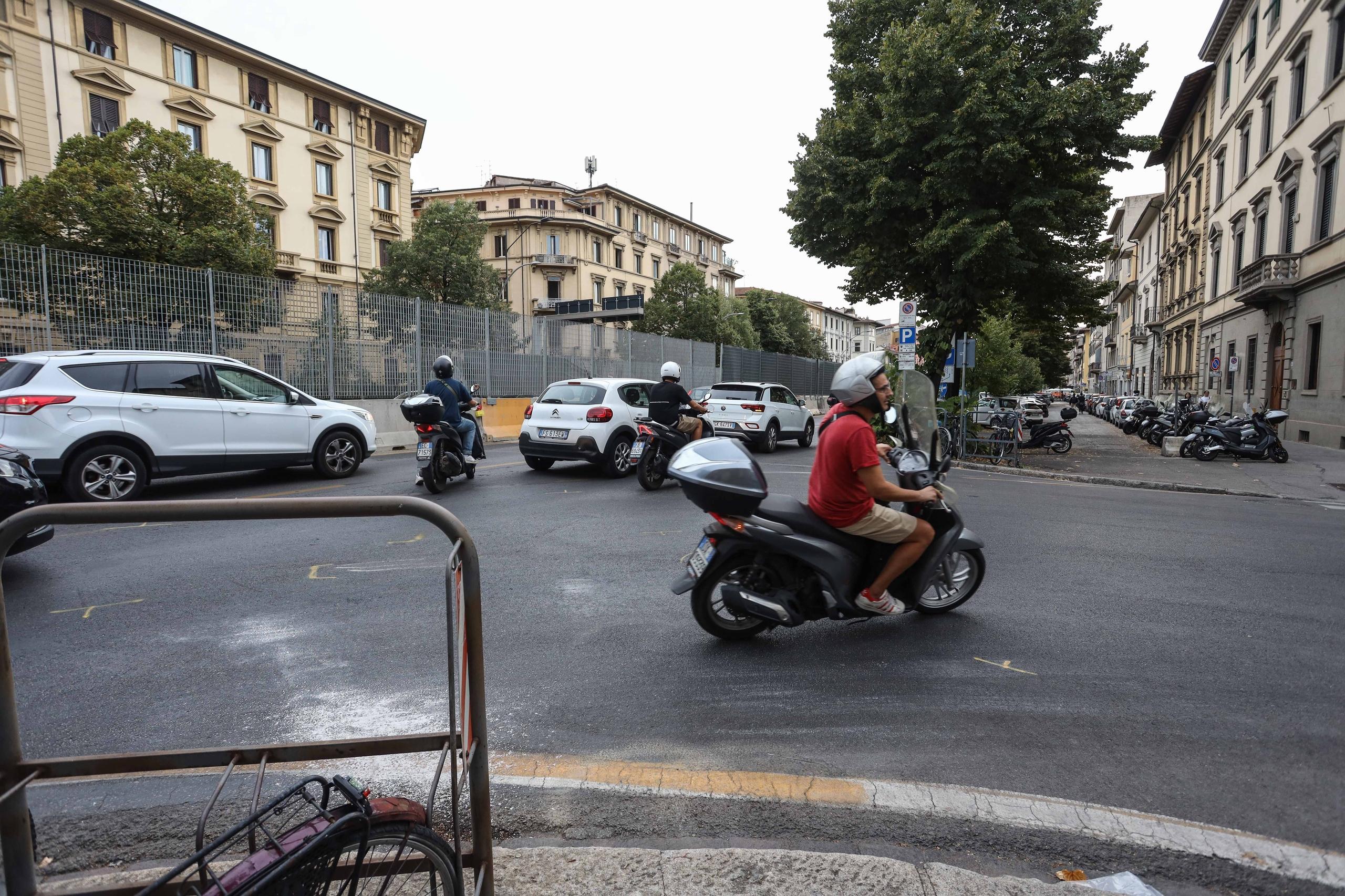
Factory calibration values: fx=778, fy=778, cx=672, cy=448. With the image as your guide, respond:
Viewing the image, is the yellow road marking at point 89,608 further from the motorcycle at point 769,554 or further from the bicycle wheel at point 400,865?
the bicycle wheel at point 400,865

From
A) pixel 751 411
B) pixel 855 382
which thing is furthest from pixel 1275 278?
pixel 855 382

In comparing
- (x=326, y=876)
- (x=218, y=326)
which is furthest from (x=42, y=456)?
(x=326, y=876)

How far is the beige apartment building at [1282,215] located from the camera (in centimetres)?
2044

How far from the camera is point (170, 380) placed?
904 centimetres

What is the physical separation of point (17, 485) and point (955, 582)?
6538mm

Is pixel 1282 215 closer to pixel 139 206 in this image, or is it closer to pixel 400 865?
pixel 400 865

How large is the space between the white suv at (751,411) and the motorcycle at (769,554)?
439 inches

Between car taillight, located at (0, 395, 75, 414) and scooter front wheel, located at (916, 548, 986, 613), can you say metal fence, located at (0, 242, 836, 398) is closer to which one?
car taillight, located at (0, 395, 75, 414)

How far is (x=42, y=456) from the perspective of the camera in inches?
311

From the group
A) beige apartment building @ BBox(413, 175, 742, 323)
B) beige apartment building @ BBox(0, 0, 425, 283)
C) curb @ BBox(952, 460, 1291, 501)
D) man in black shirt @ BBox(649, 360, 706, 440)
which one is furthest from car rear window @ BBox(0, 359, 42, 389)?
beige apartment building @ BBox(413, 175, 742, 323)

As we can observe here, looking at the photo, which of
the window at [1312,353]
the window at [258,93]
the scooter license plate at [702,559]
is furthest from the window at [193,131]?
the window at [1312,353]

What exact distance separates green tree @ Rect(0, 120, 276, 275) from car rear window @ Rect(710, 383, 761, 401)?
18433 millimetres

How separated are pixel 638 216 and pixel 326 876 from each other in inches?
2810

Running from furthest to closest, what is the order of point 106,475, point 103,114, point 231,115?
point 231,115 < point 103,114 < point 106,475
